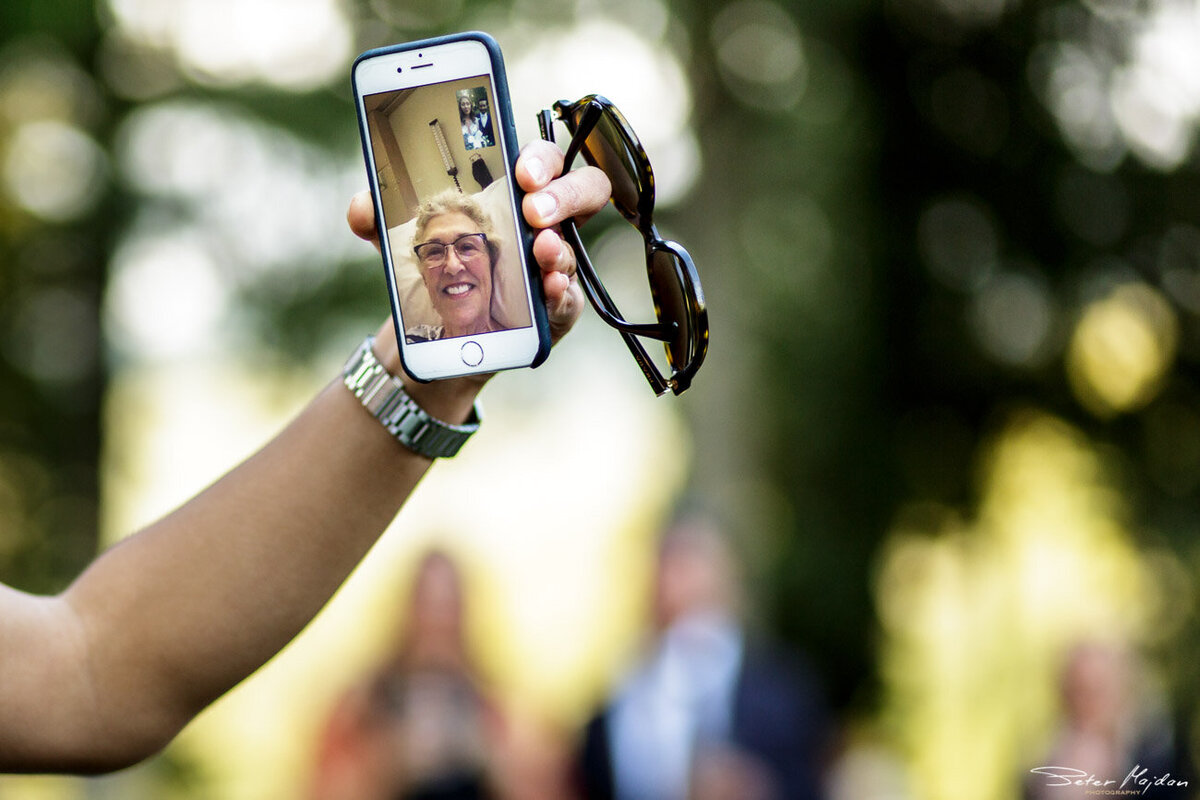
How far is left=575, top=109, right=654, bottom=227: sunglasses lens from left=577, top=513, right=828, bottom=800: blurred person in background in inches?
102

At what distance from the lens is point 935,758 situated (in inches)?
313

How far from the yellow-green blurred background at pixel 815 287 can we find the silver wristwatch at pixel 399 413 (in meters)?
5.71

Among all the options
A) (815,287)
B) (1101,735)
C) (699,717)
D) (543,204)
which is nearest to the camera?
(543,204)

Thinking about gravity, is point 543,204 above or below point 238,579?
above

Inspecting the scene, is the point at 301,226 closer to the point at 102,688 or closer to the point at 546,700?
the point at 546,700

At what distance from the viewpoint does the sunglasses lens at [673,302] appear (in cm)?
113

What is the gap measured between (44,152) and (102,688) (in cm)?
715

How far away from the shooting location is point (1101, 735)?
12.3 feet

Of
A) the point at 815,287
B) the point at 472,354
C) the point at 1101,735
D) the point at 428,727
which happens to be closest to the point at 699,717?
the point at 428,727

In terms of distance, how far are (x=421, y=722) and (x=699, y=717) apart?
3.20 feet

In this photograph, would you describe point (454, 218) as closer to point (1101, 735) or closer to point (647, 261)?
point (647, 261)

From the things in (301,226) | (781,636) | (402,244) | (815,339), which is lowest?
(781,636)

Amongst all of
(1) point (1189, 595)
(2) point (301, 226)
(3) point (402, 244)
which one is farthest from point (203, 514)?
(1) point (1189, 595)

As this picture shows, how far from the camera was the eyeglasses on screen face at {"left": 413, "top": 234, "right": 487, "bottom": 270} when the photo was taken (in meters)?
1.08
